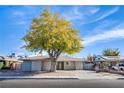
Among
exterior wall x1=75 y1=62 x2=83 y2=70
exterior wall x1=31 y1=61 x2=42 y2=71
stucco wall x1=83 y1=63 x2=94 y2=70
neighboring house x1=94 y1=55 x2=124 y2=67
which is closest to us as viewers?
exterior wall x1=31 y1=61 x2=42 y2=71

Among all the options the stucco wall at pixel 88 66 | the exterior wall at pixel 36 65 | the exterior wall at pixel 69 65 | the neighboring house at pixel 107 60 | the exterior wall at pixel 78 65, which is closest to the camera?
the exterior wall at pixel 36 65

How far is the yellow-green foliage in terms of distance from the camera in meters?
26.3

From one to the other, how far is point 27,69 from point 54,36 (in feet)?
28.1

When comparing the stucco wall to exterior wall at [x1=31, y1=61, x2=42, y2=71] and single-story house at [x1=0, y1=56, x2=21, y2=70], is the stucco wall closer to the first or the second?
exterior wall at [x1=31, y1=61, x2=42, y2=71]

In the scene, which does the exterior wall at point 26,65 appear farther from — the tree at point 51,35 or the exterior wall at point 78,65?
the exterior wall at point 78,65

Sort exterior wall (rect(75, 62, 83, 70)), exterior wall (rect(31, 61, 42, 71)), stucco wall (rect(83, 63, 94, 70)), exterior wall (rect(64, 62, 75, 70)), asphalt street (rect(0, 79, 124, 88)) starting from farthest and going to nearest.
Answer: stucco wall (rect(83, 63, 94, 70)) → exterior wall (rect(75, 62, 83, 70)) → exterior wall (rect(64, 62, 75, 70)) → exterior wall (rect(31, 61, 42, 71)) → asphalt street (rect(0, 79, 124, 88))

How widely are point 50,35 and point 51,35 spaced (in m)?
0.12

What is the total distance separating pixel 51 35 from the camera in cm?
2623

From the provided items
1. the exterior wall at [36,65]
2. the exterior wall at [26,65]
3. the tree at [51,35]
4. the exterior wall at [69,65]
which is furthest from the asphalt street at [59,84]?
the exterior wall at [69,65]

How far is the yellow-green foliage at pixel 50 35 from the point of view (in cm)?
2627

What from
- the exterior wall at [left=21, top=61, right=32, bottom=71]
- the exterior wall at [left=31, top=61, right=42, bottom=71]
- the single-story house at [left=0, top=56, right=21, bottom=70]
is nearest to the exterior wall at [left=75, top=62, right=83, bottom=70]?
the exterior wall at [left=31, top=61, right=42, bottom=71]

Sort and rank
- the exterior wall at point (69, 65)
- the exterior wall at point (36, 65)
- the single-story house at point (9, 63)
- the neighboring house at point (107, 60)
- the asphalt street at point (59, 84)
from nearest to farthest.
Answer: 1. the asphalt street at point (59, 84)
2. the exterior wall at point (36, 65)
3. the neighboring house at point (107, 60)
4. the single-story house at point (9, 63)
5. the exterior wall at point (69, 65)

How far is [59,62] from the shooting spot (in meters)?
37.0

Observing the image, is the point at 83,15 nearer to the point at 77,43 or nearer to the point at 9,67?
the point at 77,43
